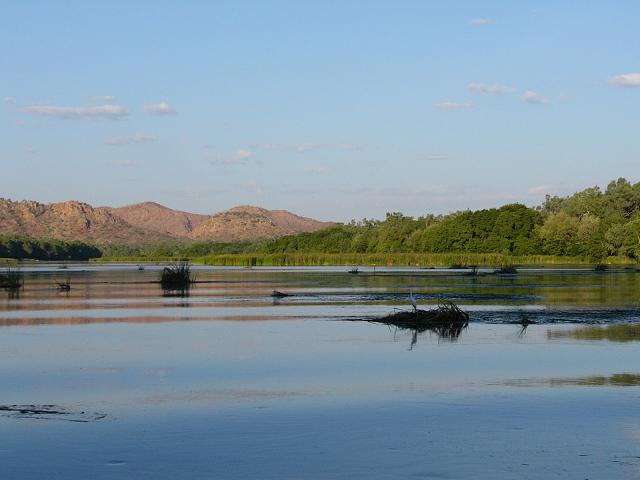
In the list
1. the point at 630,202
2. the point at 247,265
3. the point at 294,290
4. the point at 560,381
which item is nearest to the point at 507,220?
the point at 630,202

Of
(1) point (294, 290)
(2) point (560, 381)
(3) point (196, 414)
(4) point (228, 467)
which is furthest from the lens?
(1) point (294, 290)

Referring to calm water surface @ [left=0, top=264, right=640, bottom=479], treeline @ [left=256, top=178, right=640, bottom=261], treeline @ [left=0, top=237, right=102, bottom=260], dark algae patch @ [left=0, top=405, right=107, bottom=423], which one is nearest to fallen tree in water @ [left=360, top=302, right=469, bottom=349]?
calm water surface @ [left=0, top=264, right=640, bottom=479]

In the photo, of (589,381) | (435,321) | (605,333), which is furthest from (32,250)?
(589,381)

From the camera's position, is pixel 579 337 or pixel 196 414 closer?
pixel 196 414

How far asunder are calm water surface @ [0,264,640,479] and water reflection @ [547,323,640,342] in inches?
2.2

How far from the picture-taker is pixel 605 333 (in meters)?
Result: 25.2

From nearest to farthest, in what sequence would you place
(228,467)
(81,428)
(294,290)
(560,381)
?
(228,467), (81,428), (560,381), (294,290)

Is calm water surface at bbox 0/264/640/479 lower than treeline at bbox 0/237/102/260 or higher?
lower

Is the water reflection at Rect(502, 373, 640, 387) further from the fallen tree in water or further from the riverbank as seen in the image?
the riverbank

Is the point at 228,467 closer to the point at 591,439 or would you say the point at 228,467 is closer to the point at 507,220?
the point at 591,439

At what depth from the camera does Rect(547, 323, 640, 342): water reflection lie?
23875 mm

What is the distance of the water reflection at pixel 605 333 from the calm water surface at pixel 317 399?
56 mm

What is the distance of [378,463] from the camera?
34.5 ft

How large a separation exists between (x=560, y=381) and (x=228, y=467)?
26.7ft
